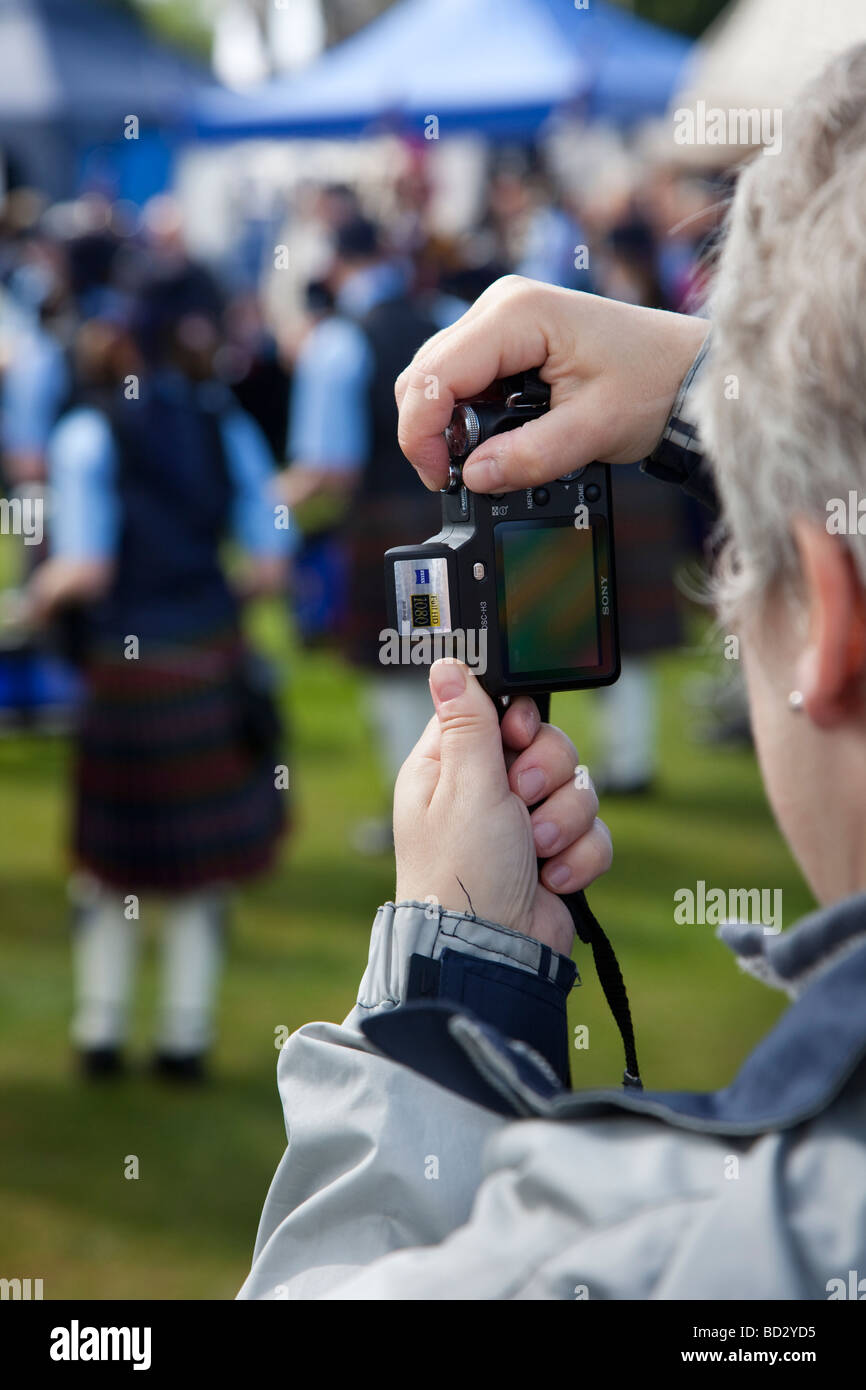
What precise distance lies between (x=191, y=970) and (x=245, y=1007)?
414mm

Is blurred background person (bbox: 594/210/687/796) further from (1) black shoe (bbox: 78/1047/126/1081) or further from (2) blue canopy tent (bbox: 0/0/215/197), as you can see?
(2) blue canopy tent (bbox: 0/0/215/197)

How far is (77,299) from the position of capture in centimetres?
589

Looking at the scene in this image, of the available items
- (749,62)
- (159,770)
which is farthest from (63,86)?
(159,770)

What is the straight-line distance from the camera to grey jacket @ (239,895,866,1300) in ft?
2.40

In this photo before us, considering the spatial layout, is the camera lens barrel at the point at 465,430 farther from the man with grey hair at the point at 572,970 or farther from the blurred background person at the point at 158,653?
the blurred background person at the point at 158,653

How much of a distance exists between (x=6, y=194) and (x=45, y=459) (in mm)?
9483

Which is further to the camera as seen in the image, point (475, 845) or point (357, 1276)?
point (475, 845)

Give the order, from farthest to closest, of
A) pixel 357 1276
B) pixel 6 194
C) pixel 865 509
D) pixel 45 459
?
pixel 6 194 → pixel 45 459 → pixel 357 1276 → pixel 865 509

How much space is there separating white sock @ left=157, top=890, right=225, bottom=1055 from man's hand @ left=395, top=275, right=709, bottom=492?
241 cm

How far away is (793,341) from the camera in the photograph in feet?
2.52

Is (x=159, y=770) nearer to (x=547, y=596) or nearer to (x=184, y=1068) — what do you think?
(x=184, y=1068)

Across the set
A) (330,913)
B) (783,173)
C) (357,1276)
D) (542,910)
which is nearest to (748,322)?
(783,173)

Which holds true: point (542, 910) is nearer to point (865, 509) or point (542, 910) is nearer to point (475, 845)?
point (475, 845)

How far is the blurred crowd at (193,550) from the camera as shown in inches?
129
